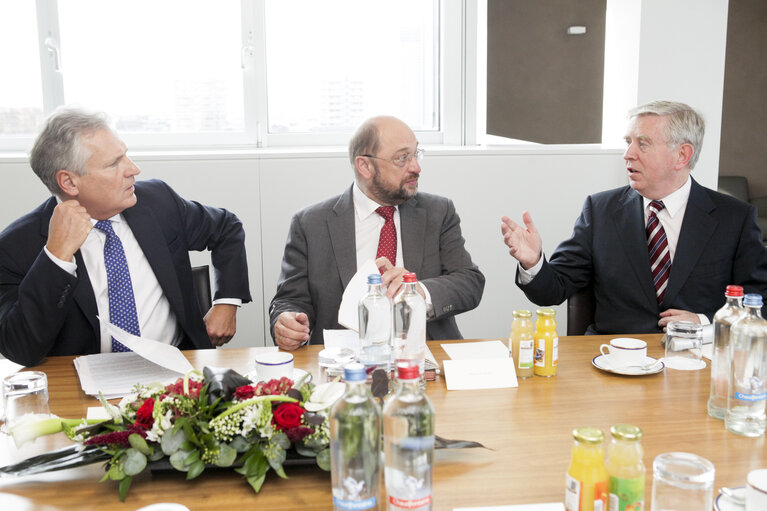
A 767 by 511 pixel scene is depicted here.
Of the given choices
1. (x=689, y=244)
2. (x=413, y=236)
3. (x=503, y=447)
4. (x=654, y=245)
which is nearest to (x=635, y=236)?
(x=654, y=245)

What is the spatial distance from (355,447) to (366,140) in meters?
1.68

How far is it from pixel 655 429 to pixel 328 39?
2.94 metres

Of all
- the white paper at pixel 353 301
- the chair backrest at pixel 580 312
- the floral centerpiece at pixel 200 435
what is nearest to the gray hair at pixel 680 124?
the chair backrest at pixel 580 312

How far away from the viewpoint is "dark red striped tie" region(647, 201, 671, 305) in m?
2.52

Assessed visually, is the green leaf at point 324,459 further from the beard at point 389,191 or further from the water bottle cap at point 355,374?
the beard at point 389,191

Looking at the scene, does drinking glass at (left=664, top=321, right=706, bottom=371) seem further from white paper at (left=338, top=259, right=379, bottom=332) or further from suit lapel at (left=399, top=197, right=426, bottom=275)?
suit lapel at (left=399, top=197, right=426, bottom=275)

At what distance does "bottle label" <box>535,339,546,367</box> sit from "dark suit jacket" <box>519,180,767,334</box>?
0.66m

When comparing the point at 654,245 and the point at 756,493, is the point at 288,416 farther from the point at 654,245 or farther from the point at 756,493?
the point at 654,245

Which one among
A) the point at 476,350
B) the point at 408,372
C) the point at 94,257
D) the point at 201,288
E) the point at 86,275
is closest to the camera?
the point at 408,372

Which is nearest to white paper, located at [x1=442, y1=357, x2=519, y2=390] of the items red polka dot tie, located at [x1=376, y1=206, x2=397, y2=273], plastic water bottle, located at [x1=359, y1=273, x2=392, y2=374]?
plastic water bottle, located at [x1=359, y1=273, x2=392, y2=374]

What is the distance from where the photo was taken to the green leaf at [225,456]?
1.23 meters

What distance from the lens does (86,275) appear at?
216 centimetres

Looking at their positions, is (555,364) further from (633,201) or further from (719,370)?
(633,201)

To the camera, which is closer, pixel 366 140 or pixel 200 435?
pixel 200 435
